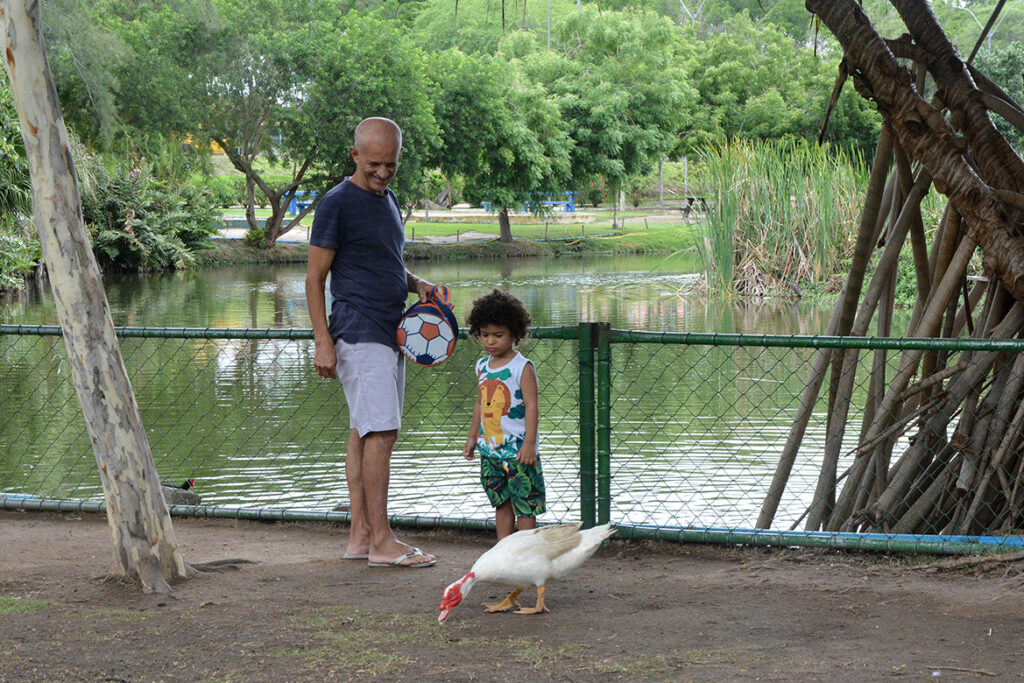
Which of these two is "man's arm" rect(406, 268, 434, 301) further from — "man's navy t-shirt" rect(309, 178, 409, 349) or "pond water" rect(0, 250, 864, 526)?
"pond water" rect(0, 250, 864, 526)

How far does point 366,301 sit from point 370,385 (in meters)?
0.34

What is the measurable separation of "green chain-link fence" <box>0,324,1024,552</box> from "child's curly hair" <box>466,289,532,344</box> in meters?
0.49

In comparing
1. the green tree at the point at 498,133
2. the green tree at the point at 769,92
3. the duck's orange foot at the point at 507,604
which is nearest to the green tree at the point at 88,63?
the green tree at the point at 498,133

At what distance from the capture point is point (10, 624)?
381 cm

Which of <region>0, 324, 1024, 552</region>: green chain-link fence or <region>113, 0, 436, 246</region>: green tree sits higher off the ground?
<region>113, 0, 436, 246</region>: green tree

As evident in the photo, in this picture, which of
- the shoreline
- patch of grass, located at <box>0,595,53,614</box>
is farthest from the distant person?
the shoreline

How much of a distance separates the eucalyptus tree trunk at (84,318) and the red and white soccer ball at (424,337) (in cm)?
109

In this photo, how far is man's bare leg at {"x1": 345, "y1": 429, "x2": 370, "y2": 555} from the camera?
459 centimetres

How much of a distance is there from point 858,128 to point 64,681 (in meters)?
48.2

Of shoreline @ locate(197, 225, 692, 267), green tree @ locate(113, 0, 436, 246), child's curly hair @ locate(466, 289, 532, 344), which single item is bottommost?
shoreline @ locate(197, 225, 692, 267)

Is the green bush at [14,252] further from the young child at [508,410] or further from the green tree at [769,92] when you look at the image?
the green tree at [769,92]

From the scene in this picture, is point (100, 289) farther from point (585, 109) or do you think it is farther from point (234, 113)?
point (585, 109)

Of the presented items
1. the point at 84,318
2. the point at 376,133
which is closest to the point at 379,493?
the point at 84,318

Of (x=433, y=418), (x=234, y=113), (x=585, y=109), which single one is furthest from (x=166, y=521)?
(x=585, y=109)
